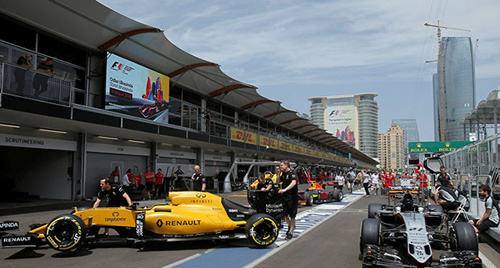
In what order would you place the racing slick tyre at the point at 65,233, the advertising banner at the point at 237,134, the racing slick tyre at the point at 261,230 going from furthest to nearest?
the advertising banner at the point at 237,134
the racing slick tyre at the point at 261,230
the racing slick tyre at the point at 65,233

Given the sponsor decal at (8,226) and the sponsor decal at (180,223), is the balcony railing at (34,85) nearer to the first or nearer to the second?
the sponsor decal at (8,226)

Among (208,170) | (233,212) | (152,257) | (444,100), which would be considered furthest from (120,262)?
(444,100)

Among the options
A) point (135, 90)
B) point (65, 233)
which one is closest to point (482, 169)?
point (65, 233)

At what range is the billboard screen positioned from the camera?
185 metres

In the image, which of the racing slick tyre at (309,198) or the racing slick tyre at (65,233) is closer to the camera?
the racing slick tyre at (65,233)

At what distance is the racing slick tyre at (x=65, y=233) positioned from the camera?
7.16 metres

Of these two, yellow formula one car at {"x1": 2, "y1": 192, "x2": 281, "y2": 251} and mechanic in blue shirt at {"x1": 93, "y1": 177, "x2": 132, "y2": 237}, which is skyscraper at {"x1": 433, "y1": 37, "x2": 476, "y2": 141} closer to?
yellow formula one car at {"x1": 2, "y1": 192, "x2": 281, "y2": 251}

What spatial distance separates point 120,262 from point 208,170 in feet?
74.7

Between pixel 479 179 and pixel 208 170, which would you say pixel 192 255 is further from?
pixel 208 170

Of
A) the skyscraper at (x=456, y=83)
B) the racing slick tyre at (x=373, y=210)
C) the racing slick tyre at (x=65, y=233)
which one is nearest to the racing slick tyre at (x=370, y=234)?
the racing slick tyre at (x=373, y=210)

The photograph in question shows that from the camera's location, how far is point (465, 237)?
21.1ft

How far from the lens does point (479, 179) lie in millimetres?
11938

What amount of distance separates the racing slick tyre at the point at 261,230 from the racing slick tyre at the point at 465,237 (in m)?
3.34

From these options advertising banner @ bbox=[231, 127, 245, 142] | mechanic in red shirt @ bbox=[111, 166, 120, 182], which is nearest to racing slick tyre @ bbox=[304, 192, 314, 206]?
mechanic in red shirt @ bbox=[111, 166, 120, 182]
